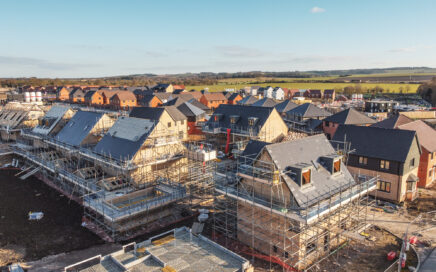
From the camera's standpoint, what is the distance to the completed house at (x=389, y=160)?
88.1ft

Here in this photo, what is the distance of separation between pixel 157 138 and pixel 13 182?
18.7 m

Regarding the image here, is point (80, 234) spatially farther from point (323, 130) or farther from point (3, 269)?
point (323, 130)

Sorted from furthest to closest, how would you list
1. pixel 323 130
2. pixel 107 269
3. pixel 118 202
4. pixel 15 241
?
pixel 323 130 → pixel 118 202 → pixel 15 241 → pixel 107 269

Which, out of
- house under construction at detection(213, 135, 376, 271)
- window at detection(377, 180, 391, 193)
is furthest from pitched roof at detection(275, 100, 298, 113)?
house under construction at detection(213, 135, 376, 271)

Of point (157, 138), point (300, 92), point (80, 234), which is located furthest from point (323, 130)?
point (300, 92)

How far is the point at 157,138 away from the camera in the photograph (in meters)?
28.9

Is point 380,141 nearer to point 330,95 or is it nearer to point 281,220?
point 281,220

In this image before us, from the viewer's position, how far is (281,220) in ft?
60.2

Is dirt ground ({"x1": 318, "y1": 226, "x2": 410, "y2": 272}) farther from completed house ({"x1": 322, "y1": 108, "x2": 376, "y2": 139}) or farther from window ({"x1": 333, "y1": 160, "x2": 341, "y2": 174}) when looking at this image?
Result: completed house ({"x1": 322, "y1": 108, "x2": 376, "y2": 139})

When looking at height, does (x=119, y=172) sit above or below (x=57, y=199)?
above

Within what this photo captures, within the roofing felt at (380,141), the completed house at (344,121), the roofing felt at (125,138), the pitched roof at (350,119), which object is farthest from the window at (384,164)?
the roofing felt at (125,138)

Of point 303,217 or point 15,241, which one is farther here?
point 15,241

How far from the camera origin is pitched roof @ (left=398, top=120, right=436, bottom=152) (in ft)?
102

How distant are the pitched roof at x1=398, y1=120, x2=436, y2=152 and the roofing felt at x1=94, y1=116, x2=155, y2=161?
26352mm
